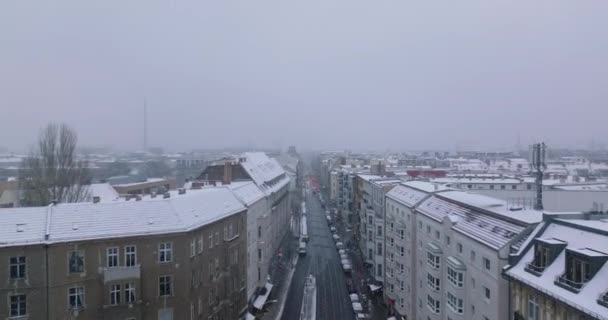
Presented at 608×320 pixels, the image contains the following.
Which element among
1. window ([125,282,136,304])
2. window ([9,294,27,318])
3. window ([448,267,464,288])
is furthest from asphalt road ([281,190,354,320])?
window ([9,294,27,318])

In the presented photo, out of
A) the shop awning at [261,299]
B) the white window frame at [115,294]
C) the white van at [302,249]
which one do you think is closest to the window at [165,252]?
the white window frame at [115,294]

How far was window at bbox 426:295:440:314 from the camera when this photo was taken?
3552cm

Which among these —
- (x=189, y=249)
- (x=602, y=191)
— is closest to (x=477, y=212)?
(x=189, y=249)

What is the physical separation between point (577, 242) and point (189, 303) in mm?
25908

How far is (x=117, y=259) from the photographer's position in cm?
2972

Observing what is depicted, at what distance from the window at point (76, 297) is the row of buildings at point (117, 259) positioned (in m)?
0.06

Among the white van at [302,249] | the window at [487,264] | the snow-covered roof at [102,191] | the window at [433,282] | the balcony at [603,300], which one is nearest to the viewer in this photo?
the balcony at [603,300]

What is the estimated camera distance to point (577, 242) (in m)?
21.7

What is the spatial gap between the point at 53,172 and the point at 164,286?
97.6 feet

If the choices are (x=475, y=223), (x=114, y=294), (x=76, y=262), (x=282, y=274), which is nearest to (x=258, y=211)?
(x=282, y=274)

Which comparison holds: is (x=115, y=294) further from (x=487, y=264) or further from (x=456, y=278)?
(x=487, y=264)

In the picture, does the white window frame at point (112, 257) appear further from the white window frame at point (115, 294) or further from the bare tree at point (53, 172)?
the bare tree at point (53, 172)

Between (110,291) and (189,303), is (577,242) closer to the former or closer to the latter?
(189,303)

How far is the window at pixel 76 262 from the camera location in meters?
28.4
